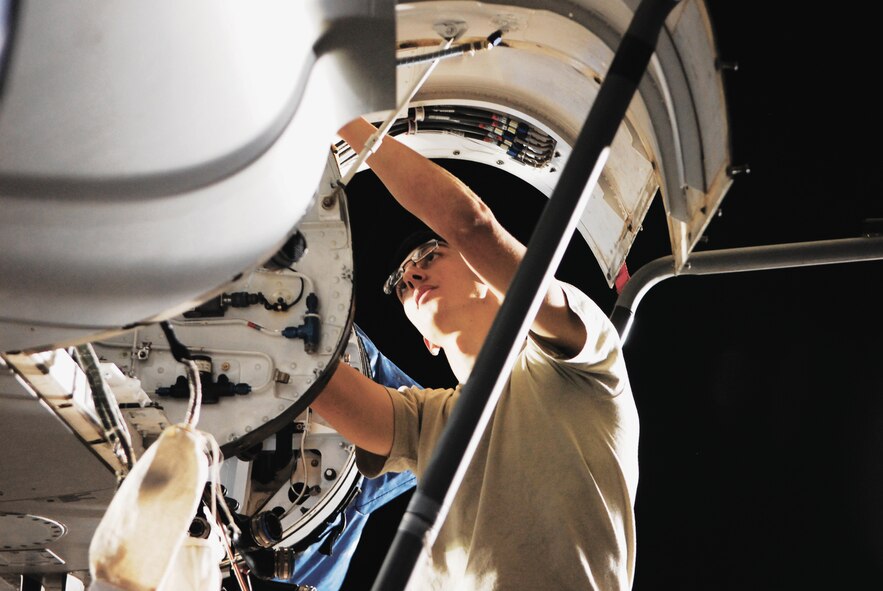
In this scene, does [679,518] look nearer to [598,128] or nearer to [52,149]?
[598,128]

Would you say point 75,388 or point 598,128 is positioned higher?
point 598,128

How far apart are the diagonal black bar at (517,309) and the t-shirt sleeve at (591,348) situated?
89cm

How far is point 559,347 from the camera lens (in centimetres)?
210

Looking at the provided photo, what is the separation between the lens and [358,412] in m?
2.38

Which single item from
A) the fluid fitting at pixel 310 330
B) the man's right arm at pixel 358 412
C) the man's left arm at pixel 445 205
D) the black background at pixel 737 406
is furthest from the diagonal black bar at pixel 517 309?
the black background at pixel 737 406

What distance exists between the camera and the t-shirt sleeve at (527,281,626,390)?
2090 mm

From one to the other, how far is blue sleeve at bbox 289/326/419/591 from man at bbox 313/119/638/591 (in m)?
0.69

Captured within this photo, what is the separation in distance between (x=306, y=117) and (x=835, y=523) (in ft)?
12.3

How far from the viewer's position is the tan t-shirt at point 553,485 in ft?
6.28

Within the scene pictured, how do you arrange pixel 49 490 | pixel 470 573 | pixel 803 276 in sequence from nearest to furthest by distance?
pixel 49 490, pixel 470 573, pixel 803 276

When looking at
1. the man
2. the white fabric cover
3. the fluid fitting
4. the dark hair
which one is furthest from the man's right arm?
the white fabric cover

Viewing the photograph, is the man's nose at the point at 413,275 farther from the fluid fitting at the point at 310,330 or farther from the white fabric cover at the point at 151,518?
the white fabric cover at the point at 151,518

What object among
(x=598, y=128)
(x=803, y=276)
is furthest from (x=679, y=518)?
(x=598, y=128)

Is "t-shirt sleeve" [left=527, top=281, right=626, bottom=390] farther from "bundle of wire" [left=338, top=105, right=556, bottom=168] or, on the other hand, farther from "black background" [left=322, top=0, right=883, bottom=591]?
"black background" [left=322, top=0, right=883, bottom=591]
